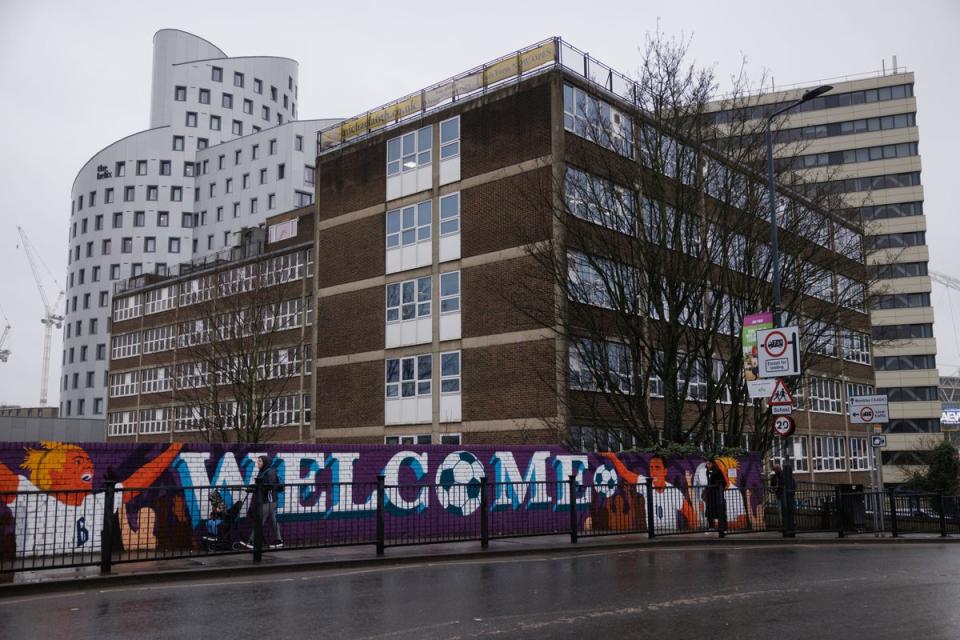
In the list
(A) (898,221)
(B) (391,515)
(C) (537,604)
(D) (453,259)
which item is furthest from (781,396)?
(A) (898,221)

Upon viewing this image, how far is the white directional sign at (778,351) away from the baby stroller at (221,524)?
38.0ft

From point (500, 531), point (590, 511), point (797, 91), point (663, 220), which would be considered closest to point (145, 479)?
point (500, 531)

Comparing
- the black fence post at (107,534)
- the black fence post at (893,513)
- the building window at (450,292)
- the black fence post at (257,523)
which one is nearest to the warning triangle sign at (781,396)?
the black fence post at (893,513)

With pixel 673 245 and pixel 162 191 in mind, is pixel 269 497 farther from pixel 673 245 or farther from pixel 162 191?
pixel 162 191

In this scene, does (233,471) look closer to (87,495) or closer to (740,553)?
(87,495)

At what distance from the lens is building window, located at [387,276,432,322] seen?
3653cm

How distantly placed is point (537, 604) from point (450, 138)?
29.1 metres

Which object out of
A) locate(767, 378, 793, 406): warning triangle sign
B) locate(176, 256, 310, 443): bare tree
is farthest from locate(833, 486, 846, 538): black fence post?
locate(176, 256, 310, 443): bare tree

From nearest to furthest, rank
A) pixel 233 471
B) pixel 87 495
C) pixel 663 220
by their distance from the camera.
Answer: pixel 87 495 < pixel 233 471 < pixel 663 220

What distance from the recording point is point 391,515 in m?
17.0

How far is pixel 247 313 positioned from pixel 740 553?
29.9 meters

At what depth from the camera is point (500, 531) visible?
17734 mm

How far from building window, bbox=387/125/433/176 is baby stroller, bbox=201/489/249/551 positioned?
81.0 ft

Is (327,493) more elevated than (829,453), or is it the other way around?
(829,453)
